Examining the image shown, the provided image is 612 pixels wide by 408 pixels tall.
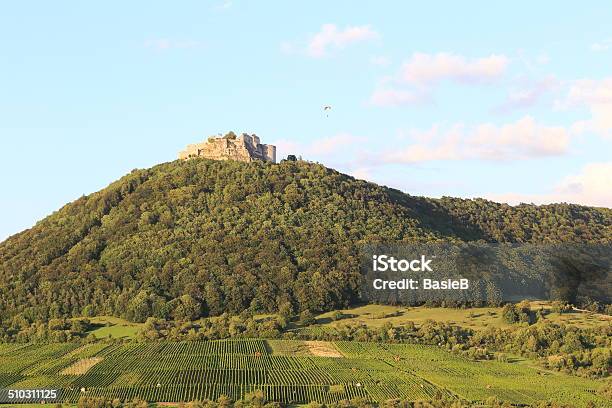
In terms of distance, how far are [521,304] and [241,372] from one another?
165ft

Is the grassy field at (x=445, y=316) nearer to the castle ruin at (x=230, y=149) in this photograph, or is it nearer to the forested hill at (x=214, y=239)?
the forested hill at (x=214, y=239)

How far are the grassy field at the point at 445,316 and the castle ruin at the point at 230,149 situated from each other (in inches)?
2344

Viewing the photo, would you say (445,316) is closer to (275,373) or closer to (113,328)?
(275,373)

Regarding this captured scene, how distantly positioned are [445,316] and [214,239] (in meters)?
43.4

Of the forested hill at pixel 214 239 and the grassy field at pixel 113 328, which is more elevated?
the forested hill at pixel 214 239

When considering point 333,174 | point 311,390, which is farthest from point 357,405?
point 333,174

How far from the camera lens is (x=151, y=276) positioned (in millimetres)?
136375

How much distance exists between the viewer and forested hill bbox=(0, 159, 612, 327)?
431ft

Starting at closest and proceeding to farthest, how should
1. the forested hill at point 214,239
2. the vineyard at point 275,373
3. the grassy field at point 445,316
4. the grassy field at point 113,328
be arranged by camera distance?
1. the vineyard at point 275,373
2. the grassy field at point 113,328
3. the grassy field at point 445,316
4. the forested hill at point 214,239

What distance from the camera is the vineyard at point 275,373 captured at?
86688 millimetres

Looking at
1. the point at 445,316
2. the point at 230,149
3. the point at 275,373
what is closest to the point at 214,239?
the point at 230,149

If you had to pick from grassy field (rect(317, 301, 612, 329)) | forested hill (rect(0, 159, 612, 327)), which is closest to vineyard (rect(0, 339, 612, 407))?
grassy field (rect(317, 301, 612, 329))

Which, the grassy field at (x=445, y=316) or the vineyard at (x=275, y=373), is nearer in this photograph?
the vineyard at (x=275, y=373)

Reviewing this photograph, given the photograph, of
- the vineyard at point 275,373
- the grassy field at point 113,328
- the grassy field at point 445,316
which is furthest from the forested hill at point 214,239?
the vineyard at point 275,373
